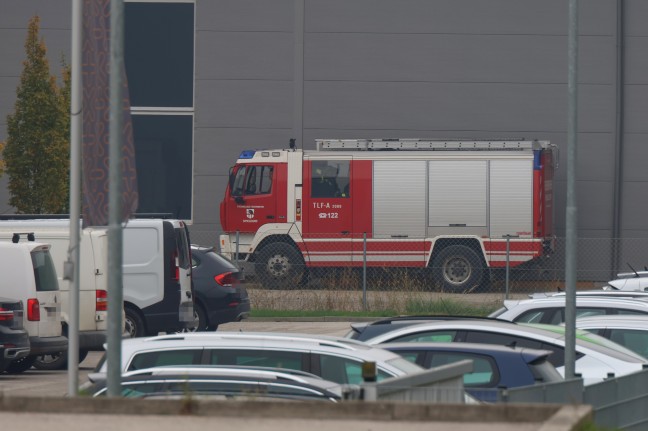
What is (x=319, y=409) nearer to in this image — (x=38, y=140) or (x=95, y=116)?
(x=95, y=116)

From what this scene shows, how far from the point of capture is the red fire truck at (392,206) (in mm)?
30641

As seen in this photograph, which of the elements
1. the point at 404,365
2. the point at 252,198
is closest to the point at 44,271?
the point at 404,365

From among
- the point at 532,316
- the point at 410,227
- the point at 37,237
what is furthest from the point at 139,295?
the point at 410,227

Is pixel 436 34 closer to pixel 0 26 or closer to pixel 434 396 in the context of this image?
pixel 0 26

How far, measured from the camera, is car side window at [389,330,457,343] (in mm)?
10555

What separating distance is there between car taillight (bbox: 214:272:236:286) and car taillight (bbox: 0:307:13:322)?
5694mm

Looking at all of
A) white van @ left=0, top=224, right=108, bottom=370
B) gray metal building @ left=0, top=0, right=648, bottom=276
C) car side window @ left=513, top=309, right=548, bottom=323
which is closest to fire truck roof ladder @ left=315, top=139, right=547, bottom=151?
gray metal building @ left=0, top=0, right=648, bottom=276

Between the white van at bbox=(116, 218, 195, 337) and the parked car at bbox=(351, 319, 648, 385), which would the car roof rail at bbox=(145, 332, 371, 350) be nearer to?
the parked car at bbox=(351, 319, 648, 385)

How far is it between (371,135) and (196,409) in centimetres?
2881

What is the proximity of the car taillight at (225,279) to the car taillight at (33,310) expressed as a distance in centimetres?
511

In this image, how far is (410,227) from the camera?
31.2m

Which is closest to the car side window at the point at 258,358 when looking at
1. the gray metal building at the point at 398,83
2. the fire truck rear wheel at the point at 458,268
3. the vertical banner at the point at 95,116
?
the vertical banner at the point at 95,116

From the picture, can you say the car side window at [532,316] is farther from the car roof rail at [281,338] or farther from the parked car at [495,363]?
the car roof rail at [281,338]

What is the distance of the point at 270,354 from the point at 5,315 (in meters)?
6.84
